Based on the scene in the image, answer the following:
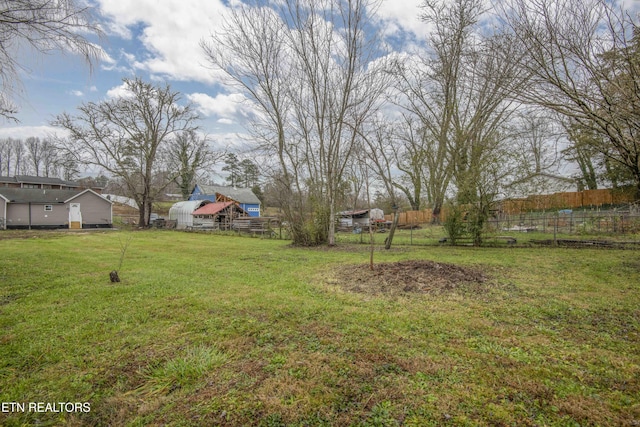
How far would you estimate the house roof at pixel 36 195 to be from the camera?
24062 mm

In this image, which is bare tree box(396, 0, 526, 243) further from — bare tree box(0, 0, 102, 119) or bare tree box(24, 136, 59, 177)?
bare tree box(24, 136, 59, 177)

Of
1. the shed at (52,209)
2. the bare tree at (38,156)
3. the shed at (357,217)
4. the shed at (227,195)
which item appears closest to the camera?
the shed at (52,209)

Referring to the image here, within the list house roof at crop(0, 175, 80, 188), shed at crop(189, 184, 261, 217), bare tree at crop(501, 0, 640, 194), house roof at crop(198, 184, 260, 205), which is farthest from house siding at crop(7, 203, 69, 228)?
bare tree at crop(501, 0, 640, 194)

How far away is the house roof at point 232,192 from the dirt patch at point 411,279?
3217 centimetres

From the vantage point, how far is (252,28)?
41.2 ft

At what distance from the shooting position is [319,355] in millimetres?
2885

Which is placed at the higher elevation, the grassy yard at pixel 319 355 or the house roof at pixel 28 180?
the house roof at pixel 28 180

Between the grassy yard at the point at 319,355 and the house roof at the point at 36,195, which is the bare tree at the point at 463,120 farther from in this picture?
the house roof at the point at 36,195

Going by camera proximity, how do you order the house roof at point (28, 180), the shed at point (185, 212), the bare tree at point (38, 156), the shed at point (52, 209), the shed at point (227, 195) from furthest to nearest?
the bare tree at point (38, 156), the shed at point (227, 195), the house roof at point (28, 180), the shed at point (185, 212), the shed at point (52, 209)

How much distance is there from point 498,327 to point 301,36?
12.9 m

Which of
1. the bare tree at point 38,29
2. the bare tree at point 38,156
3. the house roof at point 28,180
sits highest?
the bare tree at point 38,156

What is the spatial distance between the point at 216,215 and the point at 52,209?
13.7m

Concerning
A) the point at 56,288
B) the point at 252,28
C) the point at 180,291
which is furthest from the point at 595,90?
the point at 252,28

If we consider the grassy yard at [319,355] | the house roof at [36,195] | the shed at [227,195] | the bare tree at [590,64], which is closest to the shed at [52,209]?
the house roof at [36,195]
